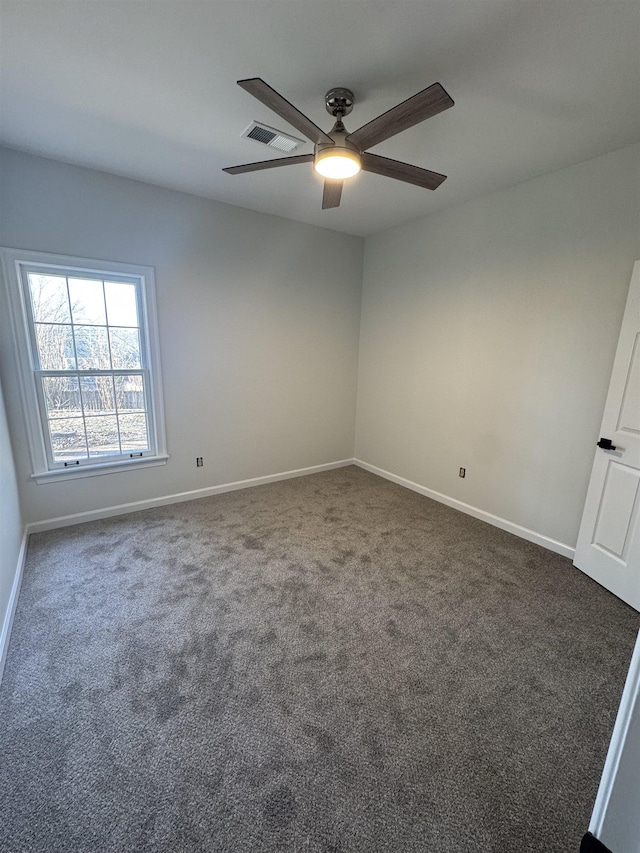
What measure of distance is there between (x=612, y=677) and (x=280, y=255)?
397 centimetres

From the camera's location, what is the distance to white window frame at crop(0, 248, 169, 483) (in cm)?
254

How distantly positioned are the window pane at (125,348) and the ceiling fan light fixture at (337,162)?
7.00 ft

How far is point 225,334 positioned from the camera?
136 inches

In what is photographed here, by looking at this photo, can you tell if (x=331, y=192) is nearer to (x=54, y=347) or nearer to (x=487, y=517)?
(x=54, y=347)

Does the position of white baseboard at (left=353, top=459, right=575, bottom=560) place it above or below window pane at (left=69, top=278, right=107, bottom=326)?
below

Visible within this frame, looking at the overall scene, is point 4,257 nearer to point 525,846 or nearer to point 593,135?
point 593,135

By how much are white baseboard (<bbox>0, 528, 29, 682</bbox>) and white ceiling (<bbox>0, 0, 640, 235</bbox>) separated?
2.68m

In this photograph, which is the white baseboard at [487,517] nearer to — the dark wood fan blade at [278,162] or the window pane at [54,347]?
the dark wood fan blade at [278,162]

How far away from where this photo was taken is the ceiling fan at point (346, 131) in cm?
137

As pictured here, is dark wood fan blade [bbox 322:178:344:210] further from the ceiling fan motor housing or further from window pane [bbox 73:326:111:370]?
window pane [bbox 73:326:111:370]

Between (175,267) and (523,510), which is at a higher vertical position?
(175,267)

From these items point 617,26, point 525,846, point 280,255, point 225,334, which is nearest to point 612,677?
point 525,846

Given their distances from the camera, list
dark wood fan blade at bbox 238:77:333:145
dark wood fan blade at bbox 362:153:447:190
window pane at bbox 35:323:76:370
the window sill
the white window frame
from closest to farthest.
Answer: dark wood fan blade at bbox 238:77:333:145 → dark wood fan blade at bbox 362:153:447:190 → the white window frame → window pane at bbox 35:323:76:370 → the window sill

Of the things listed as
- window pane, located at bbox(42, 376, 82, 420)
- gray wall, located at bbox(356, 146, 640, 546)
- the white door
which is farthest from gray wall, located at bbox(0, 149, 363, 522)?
the white door
